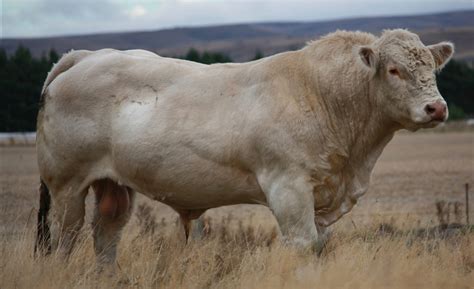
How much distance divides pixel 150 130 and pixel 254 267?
77.3 inches

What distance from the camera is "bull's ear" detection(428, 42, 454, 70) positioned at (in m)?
9.18

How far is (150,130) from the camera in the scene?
9.50m

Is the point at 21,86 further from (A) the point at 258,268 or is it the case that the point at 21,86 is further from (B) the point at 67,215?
(A) the point at 258,268

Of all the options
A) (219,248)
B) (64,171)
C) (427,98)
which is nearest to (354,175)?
(427,98)

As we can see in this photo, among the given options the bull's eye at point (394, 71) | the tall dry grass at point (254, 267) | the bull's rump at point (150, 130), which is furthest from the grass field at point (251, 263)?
the bull's eye at point (394, 71)

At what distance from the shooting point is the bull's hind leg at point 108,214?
1027 cm

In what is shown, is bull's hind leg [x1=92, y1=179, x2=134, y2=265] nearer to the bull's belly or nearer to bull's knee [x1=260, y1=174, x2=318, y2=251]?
the bull's belly

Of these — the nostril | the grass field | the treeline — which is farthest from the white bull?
the treeline

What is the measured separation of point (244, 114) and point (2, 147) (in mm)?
39998

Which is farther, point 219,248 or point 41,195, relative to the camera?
point 41,195

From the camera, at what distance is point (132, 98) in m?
9.83

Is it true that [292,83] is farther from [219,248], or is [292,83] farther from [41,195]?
[41,195]

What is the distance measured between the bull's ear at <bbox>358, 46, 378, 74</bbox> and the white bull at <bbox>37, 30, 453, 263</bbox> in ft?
0.04

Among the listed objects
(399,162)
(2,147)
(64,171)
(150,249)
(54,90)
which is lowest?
(2,147)
